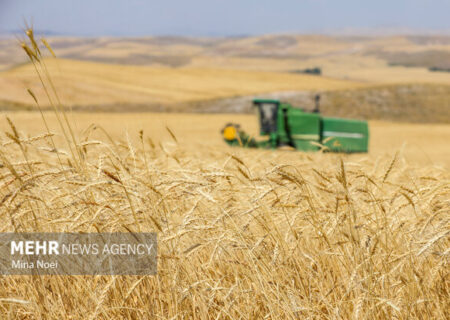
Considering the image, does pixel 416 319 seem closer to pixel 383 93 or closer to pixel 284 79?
pixel 383 93

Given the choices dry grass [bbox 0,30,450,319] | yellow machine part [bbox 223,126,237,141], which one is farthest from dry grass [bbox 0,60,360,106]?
dry grass [bbox 0,30,450,319]

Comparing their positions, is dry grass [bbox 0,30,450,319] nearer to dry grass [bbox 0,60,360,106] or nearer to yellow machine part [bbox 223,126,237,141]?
yellow machine part [bbox 223,126,237,141]

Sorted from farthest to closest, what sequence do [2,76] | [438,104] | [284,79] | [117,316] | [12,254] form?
[284,79] → [2,76] → [438,104] → [12,254] → [117,316]

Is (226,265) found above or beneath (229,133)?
above

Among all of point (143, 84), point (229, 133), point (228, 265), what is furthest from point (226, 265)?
point (143, 84)

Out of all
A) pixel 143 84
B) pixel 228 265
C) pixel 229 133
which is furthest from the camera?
pixel 143 84

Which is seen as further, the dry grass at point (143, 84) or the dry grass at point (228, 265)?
the dry grass at point (143, 84)

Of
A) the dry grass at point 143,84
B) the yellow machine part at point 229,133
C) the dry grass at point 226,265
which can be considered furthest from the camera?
the dry grass at point 143,84

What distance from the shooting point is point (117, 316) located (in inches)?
75.6

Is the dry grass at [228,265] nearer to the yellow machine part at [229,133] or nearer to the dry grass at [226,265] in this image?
the dry grass at [226,265]

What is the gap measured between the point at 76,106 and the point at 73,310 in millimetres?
25528

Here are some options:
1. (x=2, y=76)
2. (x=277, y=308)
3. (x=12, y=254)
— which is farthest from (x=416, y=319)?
(x=2, y=76)

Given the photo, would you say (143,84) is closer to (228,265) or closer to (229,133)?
(229,133)

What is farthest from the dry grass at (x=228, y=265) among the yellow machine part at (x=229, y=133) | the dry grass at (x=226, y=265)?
the yellow machine part at (x=229, y=133)
